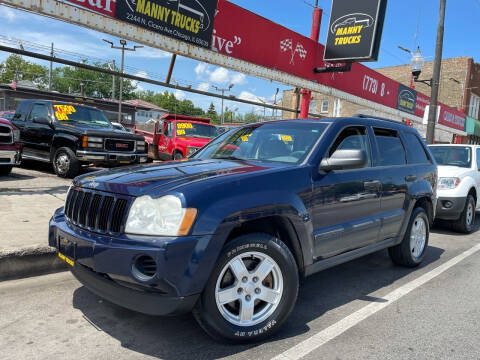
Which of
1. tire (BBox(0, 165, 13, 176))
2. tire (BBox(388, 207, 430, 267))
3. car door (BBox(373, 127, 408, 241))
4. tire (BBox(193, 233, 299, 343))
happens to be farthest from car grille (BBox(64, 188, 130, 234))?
tire (BBox(0, 165, 13, 176))

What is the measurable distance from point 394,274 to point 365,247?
3.41 ft

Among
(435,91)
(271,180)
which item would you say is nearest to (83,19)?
(271,180)

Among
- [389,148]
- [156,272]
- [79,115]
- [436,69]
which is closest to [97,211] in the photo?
[156,272]

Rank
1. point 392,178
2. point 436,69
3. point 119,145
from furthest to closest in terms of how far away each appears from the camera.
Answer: point 436,69 → point 119,145 → point 392,178

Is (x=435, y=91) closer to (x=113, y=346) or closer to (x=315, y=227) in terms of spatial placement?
(x=315, y=227)

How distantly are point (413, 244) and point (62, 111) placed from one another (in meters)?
8.26

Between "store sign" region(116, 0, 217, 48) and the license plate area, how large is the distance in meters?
5.51

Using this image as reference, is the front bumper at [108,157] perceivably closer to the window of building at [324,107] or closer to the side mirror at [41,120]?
the side mirror at [41,120]

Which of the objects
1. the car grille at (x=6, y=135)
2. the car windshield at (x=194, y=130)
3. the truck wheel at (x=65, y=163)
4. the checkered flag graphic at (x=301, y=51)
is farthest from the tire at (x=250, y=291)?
the car windshield at (x=194, y=130)

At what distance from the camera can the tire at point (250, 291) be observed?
2533 mm

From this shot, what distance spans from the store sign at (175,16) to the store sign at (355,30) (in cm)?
455

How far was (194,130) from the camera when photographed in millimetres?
12992

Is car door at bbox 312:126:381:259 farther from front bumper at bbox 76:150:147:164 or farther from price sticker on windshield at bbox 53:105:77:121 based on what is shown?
price sticker on windshield at bbox 53:105:77:121

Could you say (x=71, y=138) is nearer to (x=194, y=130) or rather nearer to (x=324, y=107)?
(x=194, y=130)
